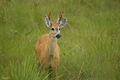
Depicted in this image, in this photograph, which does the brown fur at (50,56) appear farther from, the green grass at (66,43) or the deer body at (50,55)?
the green grass at (66,43)

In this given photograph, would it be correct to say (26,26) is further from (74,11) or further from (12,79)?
(12,79)

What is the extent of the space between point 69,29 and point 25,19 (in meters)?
1.18

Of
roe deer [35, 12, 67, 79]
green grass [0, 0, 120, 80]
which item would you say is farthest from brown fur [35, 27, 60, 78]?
green grass [0, 0, 120, 80]

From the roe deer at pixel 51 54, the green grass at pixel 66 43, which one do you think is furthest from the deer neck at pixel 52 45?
the green grass at pixel 66 43

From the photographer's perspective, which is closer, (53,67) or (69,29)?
(53,67)

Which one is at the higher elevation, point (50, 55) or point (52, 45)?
point (52, 45)

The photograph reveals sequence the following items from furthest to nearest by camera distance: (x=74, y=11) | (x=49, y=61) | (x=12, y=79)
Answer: (x=74, y=11) < (x=49, y=61) < (x=12, y=79)

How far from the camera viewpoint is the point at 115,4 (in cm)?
1068

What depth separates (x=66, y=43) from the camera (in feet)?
20.7

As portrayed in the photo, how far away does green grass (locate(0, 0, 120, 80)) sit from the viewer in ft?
14.3

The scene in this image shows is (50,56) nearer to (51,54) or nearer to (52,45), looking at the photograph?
(51,54)

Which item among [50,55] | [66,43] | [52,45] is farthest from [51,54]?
[66,43]

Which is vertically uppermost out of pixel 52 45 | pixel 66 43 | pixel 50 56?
pixel 52 45

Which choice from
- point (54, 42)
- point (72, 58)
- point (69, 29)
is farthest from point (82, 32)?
point (54, 42)
